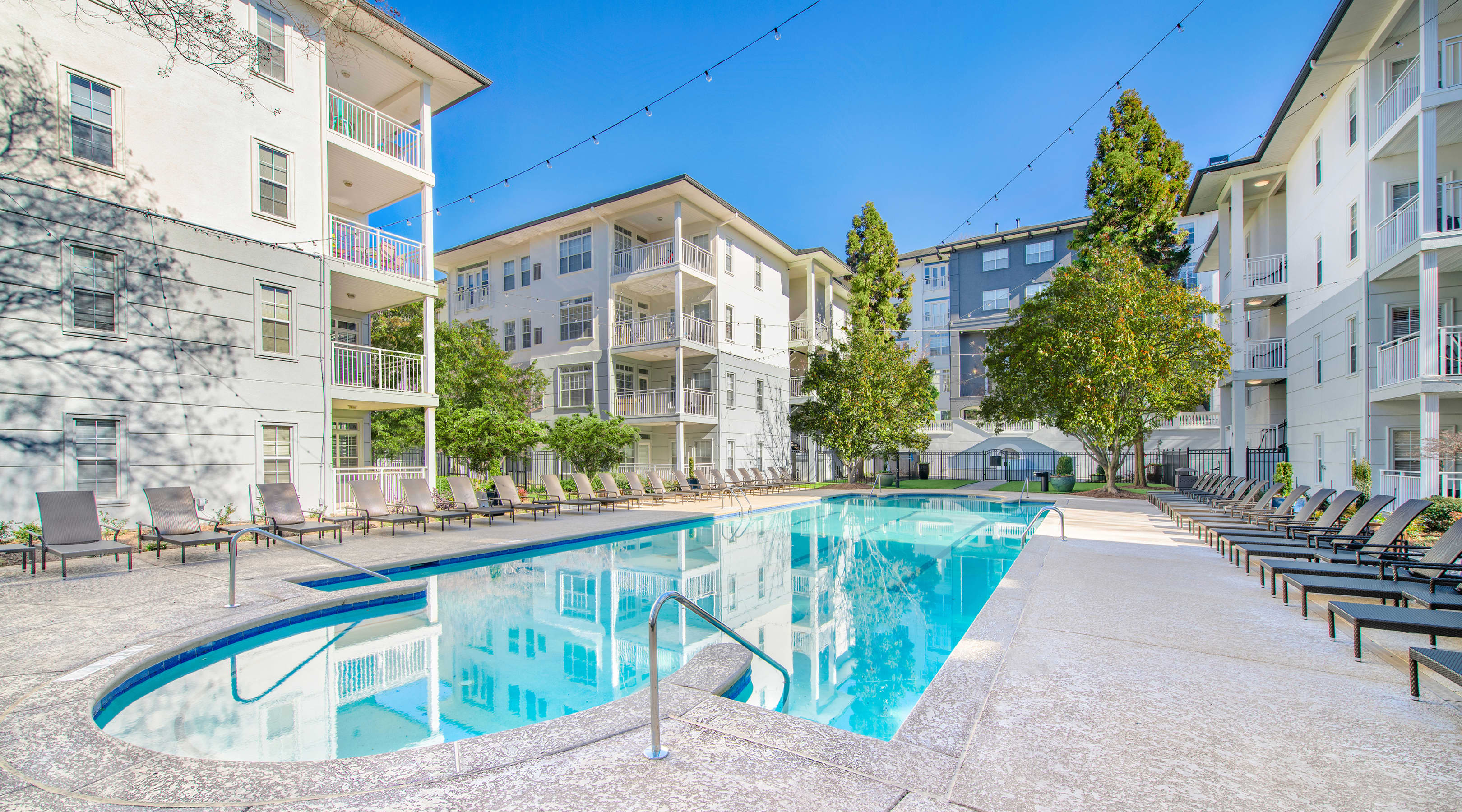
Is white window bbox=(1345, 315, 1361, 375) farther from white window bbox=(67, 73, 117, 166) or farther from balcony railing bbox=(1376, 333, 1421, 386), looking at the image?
white window bbox=(67, 73, 117, 166)

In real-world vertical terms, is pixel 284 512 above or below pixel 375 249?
below

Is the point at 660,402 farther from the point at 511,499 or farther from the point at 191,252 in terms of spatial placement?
the point at 191,252

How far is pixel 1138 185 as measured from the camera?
21.9 m

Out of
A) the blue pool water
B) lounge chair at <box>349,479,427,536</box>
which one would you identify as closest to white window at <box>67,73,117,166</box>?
lounge chair at <box>349,479,427,536</box>

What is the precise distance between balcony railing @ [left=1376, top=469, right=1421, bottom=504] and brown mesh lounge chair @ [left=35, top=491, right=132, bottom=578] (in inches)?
804

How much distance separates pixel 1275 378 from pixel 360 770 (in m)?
25.1

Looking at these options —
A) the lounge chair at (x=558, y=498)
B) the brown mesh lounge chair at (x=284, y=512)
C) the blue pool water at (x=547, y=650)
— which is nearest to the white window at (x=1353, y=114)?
the blue pool water at (x=547, y=650)

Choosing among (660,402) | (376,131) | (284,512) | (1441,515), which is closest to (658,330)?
(660,402)

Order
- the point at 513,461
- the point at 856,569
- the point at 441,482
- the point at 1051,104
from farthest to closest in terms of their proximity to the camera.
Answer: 1. the point at 513,461
2. the point at 441,482
3. the point at 1051,104
4. the point at 856,569

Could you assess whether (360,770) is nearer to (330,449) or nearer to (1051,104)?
(330,449)

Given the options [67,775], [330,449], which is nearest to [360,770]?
[67,775]

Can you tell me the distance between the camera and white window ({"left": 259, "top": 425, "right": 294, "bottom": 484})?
12375 mm

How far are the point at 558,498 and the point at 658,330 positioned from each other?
408 inches

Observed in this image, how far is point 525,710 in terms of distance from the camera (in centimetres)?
496
